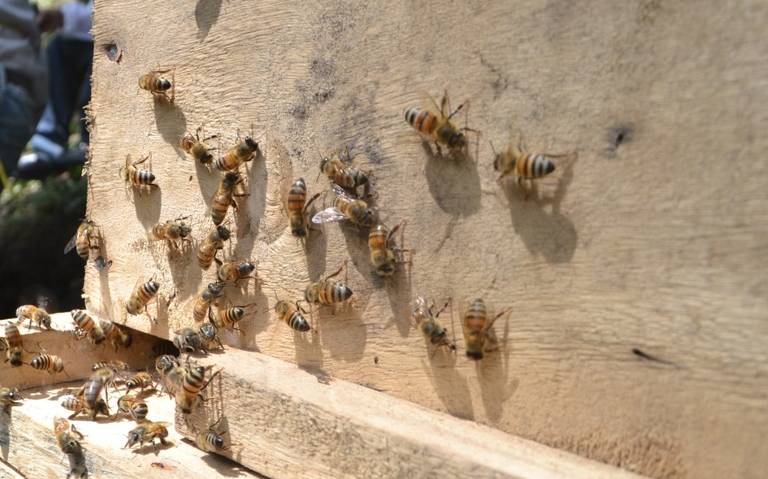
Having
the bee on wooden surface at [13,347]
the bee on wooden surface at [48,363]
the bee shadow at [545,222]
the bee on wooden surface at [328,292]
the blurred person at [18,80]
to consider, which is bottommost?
the bee on wooden surface at [48,363]

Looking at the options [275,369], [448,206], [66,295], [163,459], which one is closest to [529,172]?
[448,206]

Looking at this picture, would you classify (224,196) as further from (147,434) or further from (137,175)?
(147,434)

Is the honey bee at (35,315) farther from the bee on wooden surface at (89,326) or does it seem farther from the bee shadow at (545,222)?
the bee shadow at (545,222)

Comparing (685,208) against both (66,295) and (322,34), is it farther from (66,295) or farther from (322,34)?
(66,295)

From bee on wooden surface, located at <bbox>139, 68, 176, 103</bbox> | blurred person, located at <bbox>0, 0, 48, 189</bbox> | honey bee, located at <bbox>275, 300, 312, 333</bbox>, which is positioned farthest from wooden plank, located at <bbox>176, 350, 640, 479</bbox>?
blurred person, located at <bbox>0, 0, 48, 189</bbox>

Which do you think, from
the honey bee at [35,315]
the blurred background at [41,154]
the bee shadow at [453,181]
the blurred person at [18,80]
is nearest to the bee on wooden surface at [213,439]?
the bee shadow at [453,181]

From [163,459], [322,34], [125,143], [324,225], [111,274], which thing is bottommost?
[163,459]
